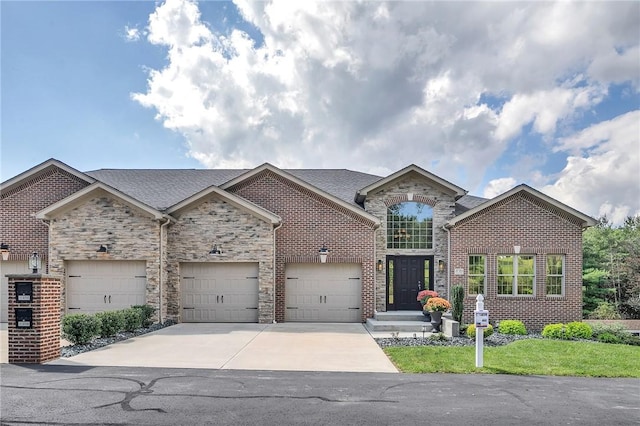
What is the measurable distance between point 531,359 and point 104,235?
1332 cm

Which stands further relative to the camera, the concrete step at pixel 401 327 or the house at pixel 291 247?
the house at pixel 291 247

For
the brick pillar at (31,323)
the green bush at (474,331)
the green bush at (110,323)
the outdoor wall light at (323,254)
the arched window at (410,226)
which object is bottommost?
the green bush at (474,331)

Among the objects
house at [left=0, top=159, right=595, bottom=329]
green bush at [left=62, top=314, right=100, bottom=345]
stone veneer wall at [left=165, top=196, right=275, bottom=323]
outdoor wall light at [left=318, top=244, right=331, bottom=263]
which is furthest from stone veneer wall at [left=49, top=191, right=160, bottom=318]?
outdoor wall light at [left=318, top=244, right=331, bottom=263]

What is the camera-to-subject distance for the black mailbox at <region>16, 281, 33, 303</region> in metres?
9.12

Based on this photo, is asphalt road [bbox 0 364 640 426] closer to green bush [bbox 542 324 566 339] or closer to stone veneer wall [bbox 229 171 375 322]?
green bush [bbox 542 324 566 339]

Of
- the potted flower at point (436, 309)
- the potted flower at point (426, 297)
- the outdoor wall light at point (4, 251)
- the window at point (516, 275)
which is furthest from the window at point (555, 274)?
the outdoor wall light at point (4, 251)

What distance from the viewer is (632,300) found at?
20.2 m

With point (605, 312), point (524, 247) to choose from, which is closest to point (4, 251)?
point (524, 247)

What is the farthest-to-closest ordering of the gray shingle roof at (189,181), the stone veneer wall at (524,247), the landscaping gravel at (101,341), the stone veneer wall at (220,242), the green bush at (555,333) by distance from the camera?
the gray shingle roof at (189,181) → the stone veneer wall at (524,247) → the stone veneer wall at (220,242) → the green bush at (555,333) → the landscaping gravel at (101,341)

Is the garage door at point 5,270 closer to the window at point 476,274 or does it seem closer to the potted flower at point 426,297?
the potted flower at point 426,297

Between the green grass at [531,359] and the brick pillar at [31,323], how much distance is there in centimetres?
719

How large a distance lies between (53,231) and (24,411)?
10659 millimetres

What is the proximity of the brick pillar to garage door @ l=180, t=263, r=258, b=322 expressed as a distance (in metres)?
6.64

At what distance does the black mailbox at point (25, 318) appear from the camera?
9.05 m
